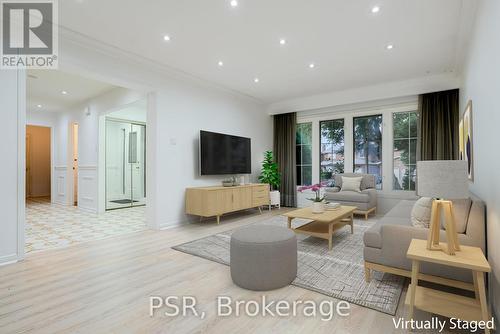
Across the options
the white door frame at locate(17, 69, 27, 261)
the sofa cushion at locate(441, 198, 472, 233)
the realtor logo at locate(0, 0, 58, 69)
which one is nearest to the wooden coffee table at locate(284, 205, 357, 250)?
the sofa cushion at locate(441, 198, 472, 233)

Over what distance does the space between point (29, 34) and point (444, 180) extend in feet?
14.6

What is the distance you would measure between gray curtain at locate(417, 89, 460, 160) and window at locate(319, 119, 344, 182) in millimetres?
1646

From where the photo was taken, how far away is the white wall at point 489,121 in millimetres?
1725

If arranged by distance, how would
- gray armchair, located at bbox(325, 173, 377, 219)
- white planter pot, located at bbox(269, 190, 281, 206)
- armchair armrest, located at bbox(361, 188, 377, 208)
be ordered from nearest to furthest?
gray armchair, located at bbox(325, 173, 377, 219) → armchair armrest, located at bbox(361, 188, 377, 208) → white planter pot, located at bbox(269, 190, 281, 206)

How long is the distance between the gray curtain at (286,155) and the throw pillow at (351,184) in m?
1.43

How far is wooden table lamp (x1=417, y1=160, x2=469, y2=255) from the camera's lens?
1.66 meters

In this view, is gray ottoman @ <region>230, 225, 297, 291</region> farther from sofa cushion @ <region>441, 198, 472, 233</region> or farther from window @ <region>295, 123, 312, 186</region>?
window @ <region>295, 123, 312, 186</region>

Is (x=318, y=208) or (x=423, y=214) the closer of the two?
(x=423, y=214)

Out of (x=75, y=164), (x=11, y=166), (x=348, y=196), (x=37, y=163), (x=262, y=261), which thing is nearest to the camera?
(x=262, y=261)

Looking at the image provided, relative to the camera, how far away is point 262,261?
2125 mm

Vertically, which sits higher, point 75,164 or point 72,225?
point 75,164

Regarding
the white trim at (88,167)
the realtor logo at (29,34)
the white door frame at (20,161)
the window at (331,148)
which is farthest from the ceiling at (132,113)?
the window at (331,148)

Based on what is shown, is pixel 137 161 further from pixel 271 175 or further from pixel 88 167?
pixel 271 175

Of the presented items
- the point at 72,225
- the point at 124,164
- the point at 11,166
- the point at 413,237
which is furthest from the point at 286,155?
the point at 11,166
